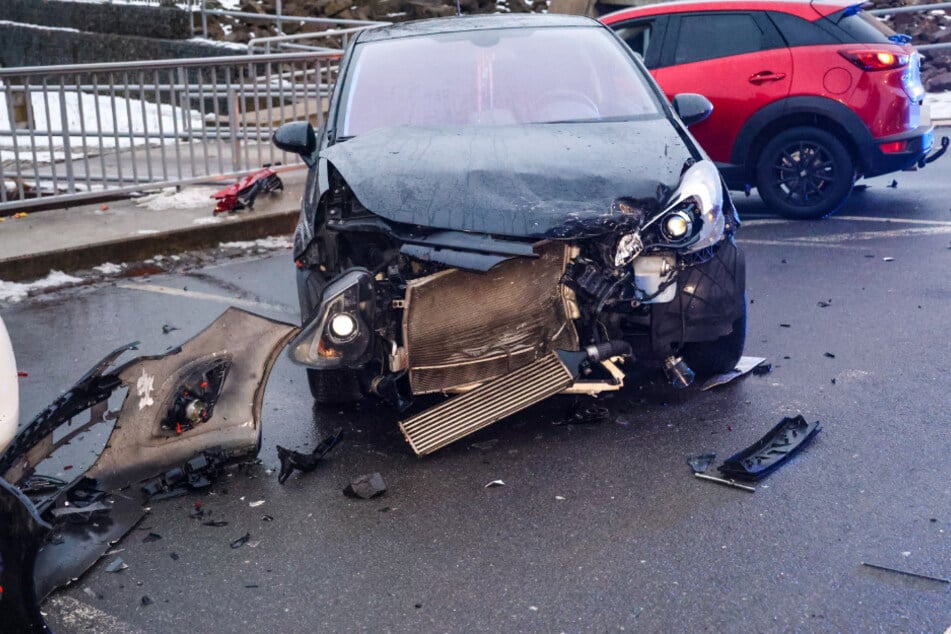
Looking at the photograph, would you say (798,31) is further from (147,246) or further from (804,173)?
(147,246)

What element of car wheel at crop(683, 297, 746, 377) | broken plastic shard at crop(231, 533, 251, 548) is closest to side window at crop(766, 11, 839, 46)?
car wheel at crop(683, 297, 746, 377)

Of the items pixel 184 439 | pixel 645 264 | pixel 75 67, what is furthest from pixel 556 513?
pixel 75 67

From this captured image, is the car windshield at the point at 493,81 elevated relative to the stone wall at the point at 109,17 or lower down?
elevated

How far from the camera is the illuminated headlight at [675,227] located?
15.6 ft

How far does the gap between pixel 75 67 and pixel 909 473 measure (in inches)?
291

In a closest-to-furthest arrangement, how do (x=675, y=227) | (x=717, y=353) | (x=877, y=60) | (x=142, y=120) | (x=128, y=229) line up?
(x=675, y=227) < (x=717, y=353) < (x=877, y=60) < (x=128, y=229) < (x=142, y=120)

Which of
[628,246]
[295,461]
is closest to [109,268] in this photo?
[295,461]

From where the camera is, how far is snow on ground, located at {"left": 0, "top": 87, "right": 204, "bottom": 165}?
9.36 metres

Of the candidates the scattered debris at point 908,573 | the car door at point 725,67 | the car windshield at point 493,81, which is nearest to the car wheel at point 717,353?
the car windshield at point 493,81

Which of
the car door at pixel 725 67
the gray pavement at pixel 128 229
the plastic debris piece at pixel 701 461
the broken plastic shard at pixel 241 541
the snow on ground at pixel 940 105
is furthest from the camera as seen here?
the snow on ground at pixel 940 105

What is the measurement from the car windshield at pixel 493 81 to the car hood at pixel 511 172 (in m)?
0.21

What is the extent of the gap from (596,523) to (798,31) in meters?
6.63

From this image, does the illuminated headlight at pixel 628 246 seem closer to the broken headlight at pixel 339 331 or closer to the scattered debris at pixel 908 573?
the broken headlight at pixel 339 331

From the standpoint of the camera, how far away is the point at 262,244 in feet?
31.8
